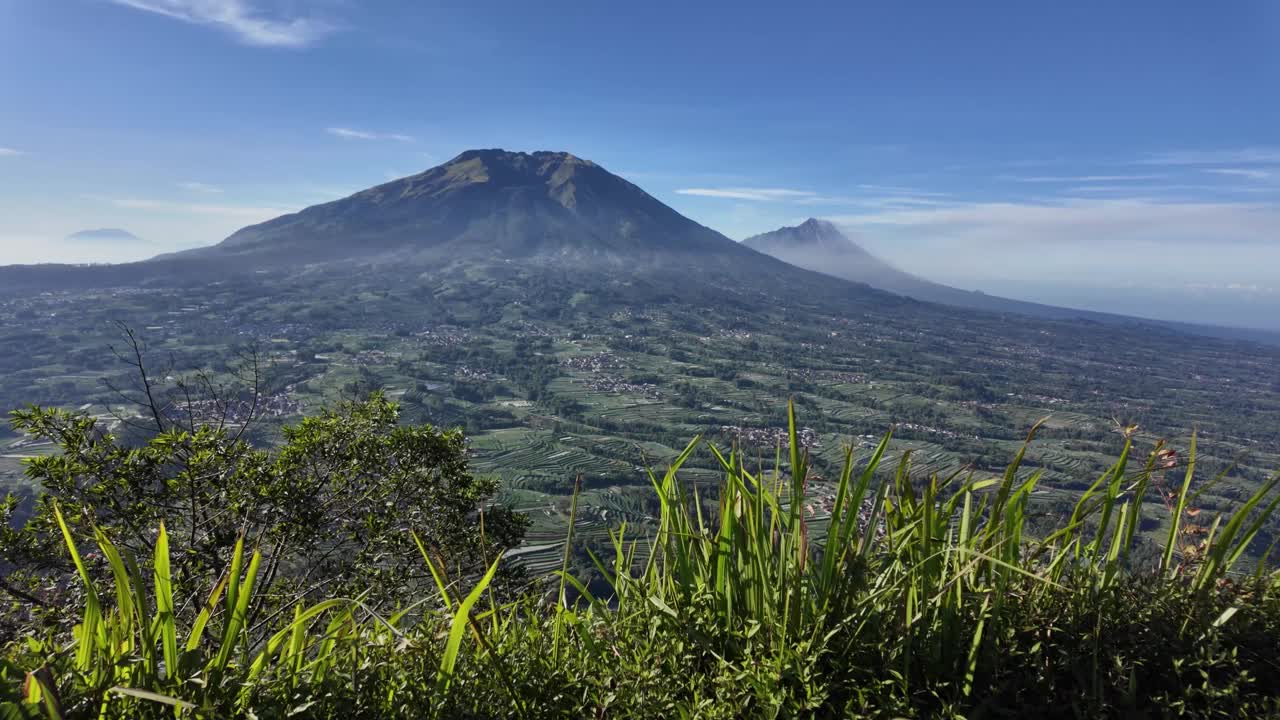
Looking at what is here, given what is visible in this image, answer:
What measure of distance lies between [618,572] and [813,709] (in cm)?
69

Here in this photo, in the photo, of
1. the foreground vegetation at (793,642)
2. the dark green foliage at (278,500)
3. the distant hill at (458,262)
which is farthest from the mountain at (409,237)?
the foreground vegetation at (793,642)

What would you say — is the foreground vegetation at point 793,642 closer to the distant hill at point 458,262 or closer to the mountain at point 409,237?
the distant hill at point 458,262

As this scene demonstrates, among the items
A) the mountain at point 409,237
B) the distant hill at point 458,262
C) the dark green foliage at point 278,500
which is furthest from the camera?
the mountain at point 409,237

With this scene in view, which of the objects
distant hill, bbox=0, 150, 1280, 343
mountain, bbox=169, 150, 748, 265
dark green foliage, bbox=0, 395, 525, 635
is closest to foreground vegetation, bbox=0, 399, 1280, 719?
dark green foliage, bbox=0, 395, 525, 635

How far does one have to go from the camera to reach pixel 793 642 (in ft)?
4.50

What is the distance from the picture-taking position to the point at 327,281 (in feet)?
443

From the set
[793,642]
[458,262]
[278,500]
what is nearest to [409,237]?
[458,262]

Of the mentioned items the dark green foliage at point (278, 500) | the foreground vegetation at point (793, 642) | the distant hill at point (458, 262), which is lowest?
the dark green foliage at point (278, 500)

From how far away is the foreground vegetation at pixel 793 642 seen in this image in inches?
45.4

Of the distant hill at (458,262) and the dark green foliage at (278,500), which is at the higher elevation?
the distant hill at (458,262)

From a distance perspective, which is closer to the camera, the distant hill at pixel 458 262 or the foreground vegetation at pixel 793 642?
the foreground vegetation at pixel 793 642

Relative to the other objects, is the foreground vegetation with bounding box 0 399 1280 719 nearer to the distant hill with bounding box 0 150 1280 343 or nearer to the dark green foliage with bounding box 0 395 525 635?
the dark green foliage with bounding box 0 395 525 635

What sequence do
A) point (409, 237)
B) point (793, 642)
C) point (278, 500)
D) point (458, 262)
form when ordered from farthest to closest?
point (409, 237) → point (458, 262) → point (278, 500) → point (793, 642)

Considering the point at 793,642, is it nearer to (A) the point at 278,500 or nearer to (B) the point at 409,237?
(A) the point at 278,500
